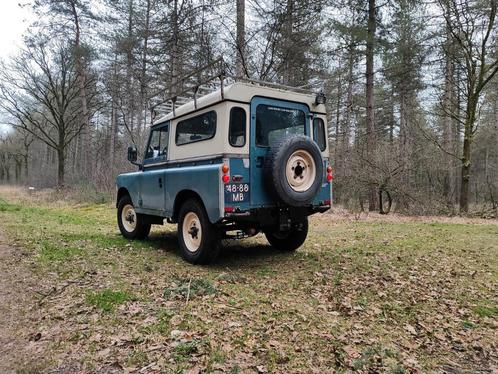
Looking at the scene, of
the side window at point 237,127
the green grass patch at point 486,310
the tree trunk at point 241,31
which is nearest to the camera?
the green grass patch at point 486,310

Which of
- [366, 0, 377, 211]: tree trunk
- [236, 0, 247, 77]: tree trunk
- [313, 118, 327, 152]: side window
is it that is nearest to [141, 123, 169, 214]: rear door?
[313, 118, 327, 152]: side window

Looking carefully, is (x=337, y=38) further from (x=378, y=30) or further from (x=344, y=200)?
(x=344, y=200)

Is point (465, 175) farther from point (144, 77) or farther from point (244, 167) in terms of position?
point (144, 77)

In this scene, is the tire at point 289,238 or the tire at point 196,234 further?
the tire at point 289,238

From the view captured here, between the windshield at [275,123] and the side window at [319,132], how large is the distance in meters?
0.31

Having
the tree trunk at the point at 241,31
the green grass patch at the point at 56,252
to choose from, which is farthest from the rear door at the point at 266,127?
the tree trunk at the point at 241,31

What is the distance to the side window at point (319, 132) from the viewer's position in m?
6.11

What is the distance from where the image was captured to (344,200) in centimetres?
1512

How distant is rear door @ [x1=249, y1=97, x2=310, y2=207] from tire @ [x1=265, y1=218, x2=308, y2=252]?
126cm

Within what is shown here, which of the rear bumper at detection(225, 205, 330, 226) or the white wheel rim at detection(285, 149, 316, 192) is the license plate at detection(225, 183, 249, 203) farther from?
the white wheel rim at detection(285, 149, 316, 192)

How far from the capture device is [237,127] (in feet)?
17.3

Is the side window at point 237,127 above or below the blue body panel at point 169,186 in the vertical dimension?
above

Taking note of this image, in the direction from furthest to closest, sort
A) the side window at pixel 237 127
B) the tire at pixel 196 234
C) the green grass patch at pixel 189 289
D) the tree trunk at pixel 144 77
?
the tree trunk at pixel 144 77, the tire at pixel 196 234, the side window at pixel 237 127, the green grass patch at pixel 189 289

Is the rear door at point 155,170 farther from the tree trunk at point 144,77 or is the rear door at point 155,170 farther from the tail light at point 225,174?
the tree trunk at point 144,77
